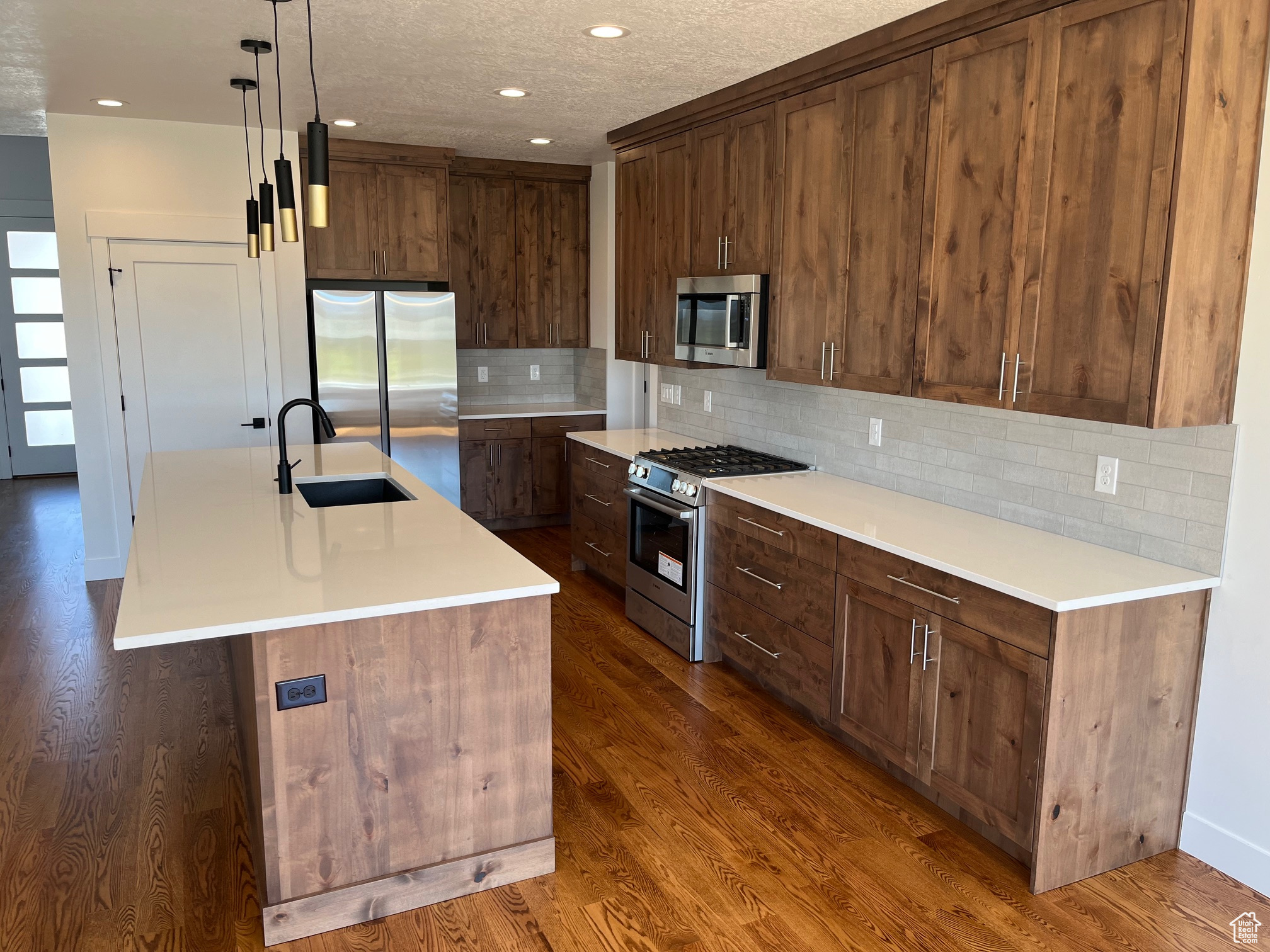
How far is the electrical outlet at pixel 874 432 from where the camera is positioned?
12.3ft

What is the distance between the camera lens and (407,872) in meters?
2.35

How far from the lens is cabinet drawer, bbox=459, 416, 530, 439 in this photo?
247 inches

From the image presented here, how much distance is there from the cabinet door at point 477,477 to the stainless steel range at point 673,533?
2.00 meters

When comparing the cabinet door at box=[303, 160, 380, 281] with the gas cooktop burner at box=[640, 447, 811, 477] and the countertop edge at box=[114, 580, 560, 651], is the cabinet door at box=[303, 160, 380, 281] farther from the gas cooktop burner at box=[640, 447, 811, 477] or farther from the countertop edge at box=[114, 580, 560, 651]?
the countertop edge at box=[114, 580, 560, 651]

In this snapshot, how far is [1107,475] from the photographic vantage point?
2766 millimetres

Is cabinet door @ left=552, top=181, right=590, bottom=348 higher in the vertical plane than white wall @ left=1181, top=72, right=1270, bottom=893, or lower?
higher

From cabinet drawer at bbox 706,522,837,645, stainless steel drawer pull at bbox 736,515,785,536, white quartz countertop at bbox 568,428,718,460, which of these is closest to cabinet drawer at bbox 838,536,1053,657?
cabinet drawer at bbox 706,522,837,645

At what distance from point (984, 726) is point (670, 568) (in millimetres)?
1834

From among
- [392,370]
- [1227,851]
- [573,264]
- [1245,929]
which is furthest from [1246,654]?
[573,264]

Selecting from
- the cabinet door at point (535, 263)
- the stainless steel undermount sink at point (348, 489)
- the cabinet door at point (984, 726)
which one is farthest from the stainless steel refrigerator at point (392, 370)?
the cabinet door at point (984, 726)

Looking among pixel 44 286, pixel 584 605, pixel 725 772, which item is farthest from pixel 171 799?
pixel 44 286

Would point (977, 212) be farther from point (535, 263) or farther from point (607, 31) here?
point (535, 263)

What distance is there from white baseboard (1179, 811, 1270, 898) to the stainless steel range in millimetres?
1970

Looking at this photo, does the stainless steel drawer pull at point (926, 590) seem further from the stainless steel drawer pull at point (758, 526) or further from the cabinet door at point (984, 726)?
the stainless steel drawer pull at point (758, 526)
